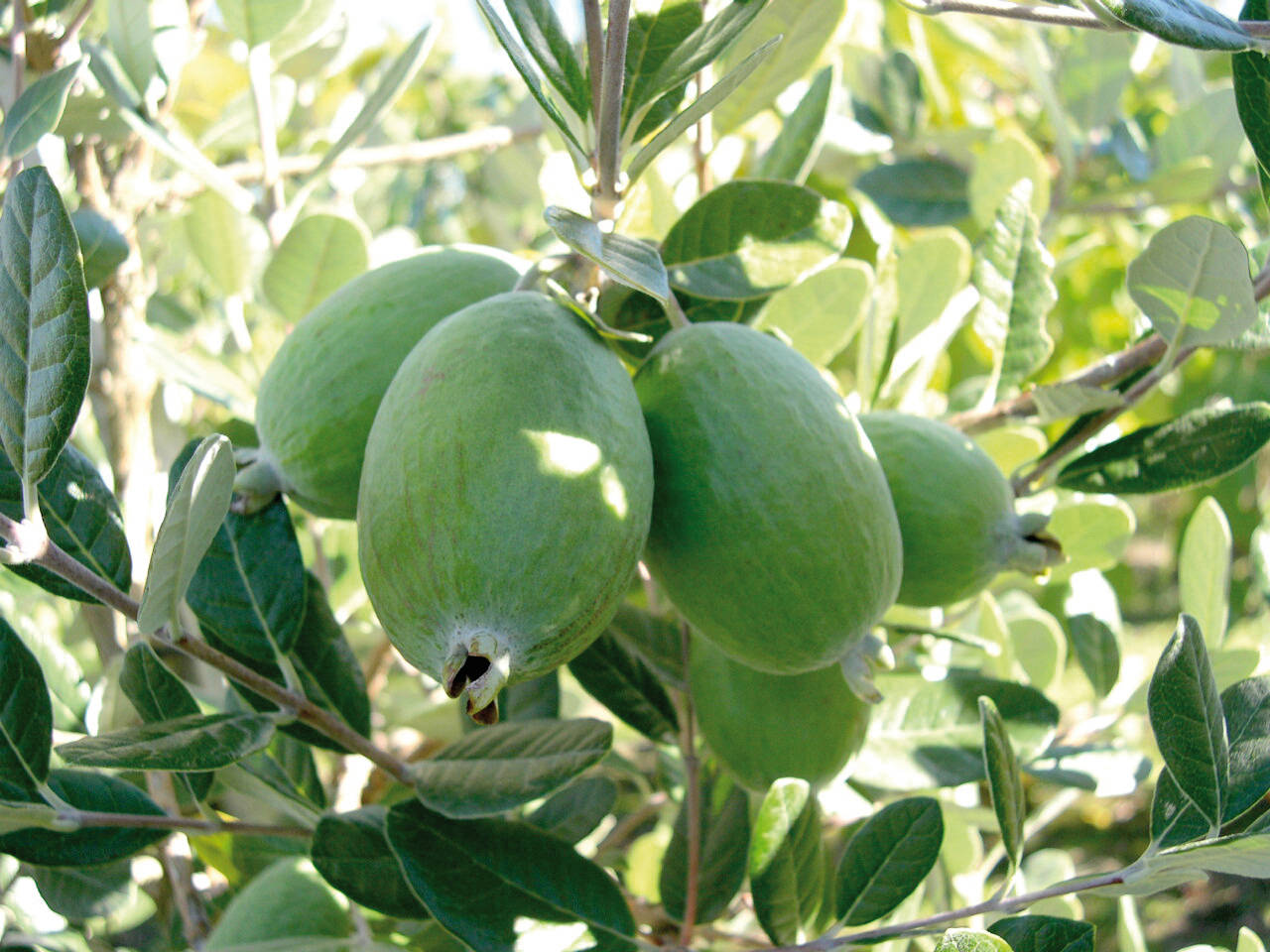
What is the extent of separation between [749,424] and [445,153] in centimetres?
107

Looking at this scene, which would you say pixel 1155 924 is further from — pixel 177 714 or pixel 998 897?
pixel 177 714

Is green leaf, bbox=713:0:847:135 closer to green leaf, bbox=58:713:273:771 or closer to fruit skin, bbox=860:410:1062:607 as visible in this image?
fruit skin, bbox=860:410:1062:607

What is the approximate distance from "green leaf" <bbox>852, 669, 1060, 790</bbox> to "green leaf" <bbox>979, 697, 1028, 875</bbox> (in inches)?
4.8

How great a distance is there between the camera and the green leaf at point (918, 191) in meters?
1.62

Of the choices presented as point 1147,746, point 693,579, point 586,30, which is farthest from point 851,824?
point 1147,746

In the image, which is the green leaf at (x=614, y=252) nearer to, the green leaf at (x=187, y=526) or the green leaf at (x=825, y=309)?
the green leaf at (x=187, y=526)

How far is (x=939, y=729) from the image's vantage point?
3.22 ft

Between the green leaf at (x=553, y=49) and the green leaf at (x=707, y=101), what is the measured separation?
0.07m

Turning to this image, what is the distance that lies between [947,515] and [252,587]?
56cm

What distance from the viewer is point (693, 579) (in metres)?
0.73

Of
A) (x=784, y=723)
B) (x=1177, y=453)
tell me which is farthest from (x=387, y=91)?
(x=1177, y=453)

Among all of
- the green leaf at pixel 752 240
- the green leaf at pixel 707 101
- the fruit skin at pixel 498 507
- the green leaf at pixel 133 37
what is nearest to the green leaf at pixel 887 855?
the fruit skin at pixel 498 507

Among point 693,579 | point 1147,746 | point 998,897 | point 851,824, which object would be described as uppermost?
point 693,579

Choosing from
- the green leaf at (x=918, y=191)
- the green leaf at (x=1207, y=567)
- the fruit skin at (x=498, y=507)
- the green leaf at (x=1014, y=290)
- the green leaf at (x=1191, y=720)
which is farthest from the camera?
the green leaf at (x=918, y=191)
